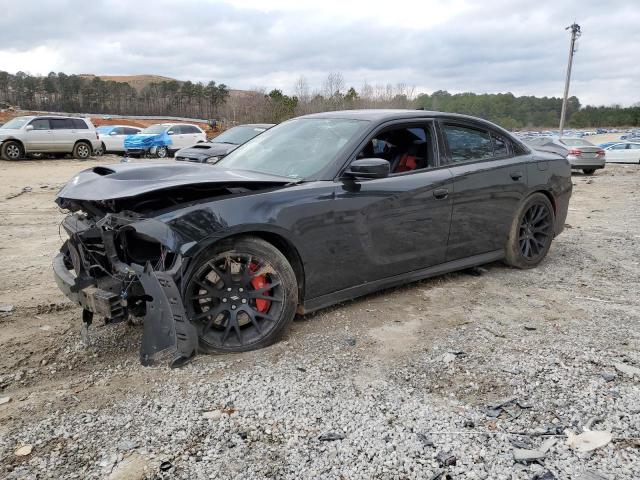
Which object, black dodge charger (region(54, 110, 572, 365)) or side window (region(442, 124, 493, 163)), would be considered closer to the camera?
black dodge charger (region(54, 110, 572, 365))

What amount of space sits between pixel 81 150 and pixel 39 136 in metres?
1.53

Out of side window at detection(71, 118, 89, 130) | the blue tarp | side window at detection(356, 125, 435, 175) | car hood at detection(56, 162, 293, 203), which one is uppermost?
side window at detection(71, 118, 89, 130)

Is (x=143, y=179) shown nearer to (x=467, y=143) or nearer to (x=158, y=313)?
(x=158, y=313)

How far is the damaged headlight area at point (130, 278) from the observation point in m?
2.93

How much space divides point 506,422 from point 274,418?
120 centimetres

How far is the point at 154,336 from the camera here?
3.01 m

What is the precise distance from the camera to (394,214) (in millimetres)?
4020

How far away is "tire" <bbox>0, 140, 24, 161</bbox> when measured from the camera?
1845cm

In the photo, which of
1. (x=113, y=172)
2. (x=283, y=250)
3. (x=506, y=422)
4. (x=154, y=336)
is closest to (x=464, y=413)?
(x=506, y=422)

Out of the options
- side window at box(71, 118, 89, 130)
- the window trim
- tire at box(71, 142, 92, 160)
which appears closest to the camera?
the window trim

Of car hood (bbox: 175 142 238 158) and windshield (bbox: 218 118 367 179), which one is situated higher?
windshield (bbox: 218 118 367 179)

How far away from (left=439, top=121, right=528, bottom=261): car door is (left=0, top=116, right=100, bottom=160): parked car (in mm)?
18569

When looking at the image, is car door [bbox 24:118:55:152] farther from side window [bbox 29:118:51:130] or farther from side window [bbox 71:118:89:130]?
side window [bbox 71:118:89:130]

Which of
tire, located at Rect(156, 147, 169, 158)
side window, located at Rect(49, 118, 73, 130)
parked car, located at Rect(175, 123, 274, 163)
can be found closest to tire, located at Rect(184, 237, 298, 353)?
parked car, located at Rect(175, 123, 274, 163)
